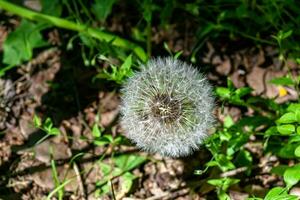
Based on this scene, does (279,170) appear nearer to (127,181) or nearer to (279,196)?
(279,196)

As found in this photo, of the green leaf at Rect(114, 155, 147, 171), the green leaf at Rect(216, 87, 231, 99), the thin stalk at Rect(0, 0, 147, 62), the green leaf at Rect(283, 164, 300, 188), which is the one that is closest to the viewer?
the green leaf at Rect(283, 164, 300, 188)

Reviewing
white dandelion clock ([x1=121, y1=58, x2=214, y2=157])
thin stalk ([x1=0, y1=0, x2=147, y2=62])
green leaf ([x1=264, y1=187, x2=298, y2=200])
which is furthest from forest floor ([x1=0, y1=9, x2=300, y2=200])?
green leaf ([x1=264, y1=187, x2=298, y2=200])

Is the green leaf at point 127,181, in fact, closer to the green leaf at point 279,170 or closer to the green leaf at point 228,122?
the green leaf at point 228,122

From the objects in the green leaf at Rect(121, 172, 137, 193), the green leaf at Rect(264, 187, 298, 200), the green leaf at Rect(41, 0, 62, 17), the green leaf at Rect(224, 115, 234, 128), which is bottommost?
the green leaf at Rect(121, 172, 137, 193)

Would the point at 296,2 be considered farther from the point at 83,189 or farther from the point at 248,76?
the point at 83,189

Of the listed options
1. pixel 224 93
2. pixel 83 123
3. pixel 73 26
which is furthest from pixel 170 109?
pixel 73 26

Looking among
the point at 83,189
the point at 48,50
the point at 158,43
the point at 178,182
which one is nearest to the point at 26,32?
the point at 48,50

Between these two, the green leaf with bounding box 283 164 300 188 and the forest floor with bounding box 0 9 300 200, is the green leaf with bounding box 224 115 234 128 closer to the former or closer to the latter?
the forest floor with bounding box 0 9 300 200
